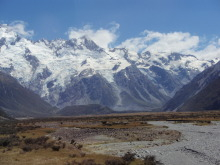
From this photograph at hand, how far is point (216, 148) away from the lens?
57656mm

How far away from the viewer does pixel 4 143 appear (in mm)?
64625

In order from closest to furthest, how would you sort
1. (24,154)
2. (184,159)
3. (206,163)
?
(206,163) → (184,159) → (24,154)

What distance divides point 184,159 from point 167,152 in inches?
237

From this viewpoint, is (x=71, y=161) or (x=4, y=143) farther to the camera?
(x=4, y=143)

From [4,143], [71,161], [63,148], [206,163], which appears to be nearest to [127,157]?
[71,161]

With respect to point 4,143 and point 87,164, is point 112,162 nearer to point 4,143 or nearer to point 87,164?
point 87,164

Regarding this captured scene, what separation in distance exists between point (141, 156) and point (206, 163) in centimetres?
969

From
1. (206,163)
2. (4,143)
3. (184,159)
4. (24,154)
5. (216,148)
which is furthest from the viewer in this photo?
(4,143)

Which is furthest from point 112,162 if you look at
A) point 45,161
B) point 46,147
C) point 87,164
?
point 46,147

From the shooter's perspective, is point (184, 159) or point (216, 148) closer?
point (184, 159)

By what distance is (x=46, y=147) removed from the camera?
5972 cm

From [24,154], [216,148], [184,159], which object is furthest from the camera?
[216,148]

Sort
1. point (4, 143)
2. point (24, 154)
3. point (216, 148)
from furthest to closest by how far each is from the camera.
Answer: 1. point (4, 143)
2. point (216, 148)
3. point (24, 154)

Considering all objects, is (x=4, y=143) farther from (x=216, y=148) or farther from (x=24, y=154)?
(x=216, y=148)
